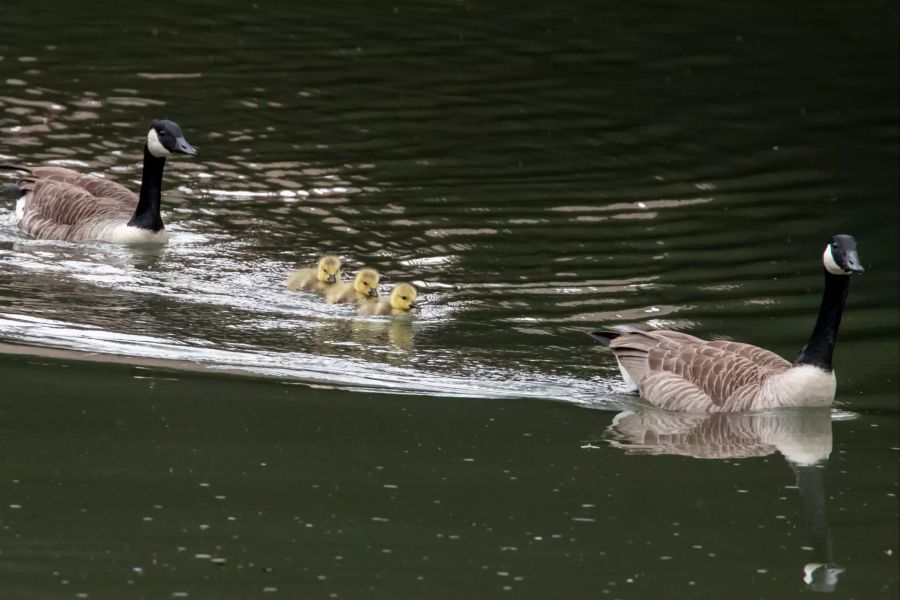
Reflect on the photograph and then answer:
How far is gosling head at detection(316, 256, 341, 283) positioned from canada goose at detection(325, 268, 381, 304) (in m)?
0.07

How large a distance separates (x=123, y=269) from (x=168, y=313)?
4.51ft

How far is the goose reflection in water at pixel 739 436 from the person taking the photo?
9297 mm

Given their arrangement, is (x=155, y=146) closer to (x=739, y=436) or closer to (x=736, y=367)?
(x=736, y=367)

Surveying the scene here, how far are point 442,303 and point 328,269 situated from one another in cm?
86

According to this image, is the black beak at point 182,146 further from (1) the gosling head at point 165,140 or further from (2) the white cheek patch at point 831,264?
(2) the white cheek patch at point 831,264

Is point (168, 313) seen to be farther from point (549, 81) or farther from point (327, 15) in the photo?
point (327, 15)

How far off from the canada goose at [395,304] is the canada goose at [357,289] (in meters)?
0.07

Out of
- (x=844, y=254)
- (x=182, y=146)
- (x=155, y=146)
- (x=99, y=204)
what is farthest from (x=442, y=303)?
(x=99, y=204)

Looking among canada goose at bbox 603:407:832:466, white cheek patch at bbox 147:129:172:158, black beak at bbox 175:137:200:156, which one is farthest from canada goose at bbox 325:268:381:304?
white cheek patch at bbox 147:129:172:158

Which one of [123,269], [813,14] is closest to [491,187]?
[123,269]

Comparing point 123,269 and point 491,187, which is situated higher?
point 491,187

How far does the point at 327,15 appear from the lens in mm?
21656

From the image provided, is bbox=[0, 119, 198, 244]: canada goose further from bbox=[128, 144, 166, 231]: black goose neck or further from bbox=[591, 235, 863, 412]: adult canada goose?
bbox=[591, 235, 863, 412]: adult canada goose

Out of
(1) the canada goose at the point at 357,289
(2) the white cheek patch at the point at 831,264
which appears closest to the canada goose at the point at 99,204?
(1) the canada goose at the point at 357,289
